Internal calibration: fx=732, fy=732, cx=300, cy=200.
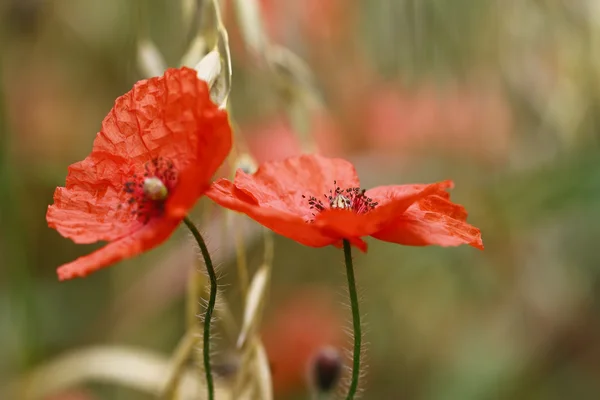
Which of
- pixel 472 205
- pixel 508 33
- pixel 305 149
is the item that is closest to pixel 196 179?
pixel 305 149

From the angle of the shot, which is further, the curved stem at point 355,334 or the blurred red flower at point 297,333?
the blurred red flower at point 297,333

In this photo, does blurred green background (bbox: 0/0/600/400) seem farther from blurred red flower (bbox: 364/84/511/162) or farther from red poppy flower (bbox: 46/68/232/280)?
red poppy flower (bbox: 46/68/232/280)

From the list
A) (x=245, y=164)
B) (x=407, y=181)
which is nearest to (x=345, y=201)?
(x=245, y=164)

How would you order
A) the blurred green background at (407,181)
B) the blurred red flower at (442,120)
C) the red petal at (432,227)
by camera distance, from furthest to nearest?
the blurred red flower at (442,120) < the blurred green background at (407,181) < the red petal at (432,227)

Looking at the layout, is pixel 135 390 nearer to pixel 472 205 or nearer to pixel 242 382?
pixel 472 205

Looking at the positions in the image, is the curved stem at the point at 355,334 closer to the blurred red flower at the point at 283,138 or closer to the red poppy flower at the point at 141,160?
the red poppy flower at the point at 141,160

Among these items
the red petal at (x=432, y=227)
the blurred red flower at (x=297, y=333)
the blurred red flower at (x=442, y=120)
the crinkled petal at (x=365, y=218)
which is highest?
the blurred red flower at (x=442, y=120)

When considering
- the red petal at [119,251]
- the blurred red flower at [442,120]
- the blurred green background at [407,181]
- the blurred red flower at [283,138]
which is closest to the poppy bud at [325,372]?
the red petal at [119,251]

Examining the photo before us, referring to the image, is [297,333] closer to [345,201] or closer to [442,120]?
[442,120]

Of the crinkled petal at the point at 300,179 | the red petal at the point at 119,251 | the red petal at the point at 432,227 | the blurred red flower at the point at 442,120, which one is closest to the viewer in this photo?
the red petal at the point at 119,251
